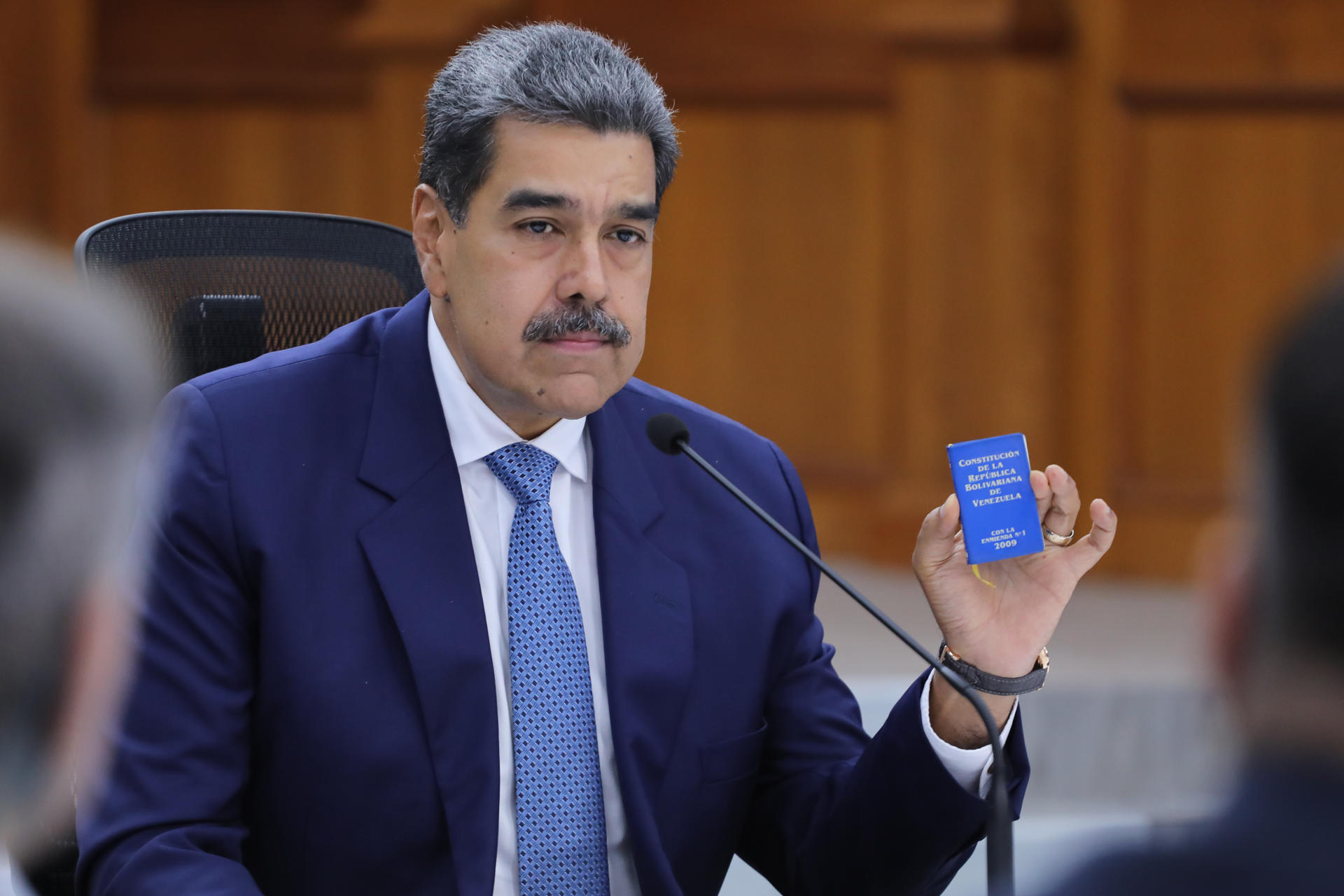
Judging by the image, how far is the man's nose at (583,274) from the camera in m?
1.42

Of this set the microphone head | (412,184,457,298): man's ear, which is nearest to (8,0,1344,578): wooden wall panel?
(412,184,457,298): man's ear

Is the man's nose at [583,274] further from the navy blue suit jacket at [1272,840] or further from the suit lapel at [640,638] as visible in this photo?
the navy blue suit jacket at [1272,840]

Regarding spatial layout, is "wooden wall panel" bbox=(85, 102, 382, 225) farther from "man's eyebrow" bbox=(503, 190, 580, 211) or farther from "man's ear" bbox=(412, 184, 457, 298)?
"man's eyebrow" bbox=(503, 190, 580, 211)

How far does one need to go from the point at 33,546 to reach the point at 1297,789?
414mm

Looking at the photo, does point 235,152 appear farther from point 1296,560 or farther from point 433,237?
point 1296,560

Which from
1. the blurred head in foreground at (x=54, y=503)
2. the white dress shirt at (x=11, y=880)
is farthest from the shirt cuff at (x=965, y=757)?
the blurred head in foreground at (x=54, y=503)

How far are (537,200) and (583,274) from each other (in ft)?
0.27

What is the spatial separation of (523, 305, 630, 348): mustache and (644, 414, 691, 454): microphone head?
145 millimetres

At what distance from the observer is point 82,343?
48cm

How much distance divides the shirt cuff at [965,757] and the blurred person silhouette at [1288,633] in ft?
2.64

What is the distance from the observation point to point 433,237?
1540mm

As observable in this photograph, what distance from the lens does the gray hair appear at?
1403mm

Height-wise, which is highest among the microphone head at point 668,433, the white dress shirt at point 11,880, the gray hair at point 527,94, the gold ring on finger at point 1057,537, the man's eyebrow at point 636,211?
the gray hair at point 527,94

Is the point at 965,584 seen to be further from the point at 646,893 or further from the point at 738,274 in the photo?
the point at 738,274
